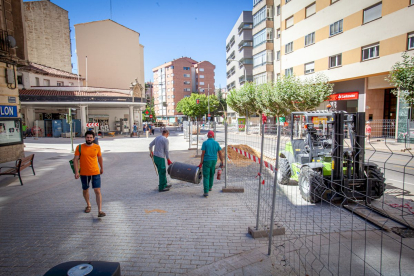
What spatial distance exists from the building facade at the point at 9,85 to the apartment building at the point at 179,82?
231 ft

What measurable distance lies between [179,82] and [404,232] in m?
82.1

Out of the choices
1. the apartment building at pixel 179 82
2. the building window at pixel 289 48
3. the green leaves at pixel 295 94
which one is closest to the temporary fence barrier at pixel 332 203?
the green leaves at pixel 295 94

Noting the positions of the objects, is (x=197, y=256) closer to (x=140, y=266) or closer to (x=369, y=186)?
(x=140, y=266)

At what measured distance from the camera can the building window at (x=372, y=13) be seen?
59.3 ft

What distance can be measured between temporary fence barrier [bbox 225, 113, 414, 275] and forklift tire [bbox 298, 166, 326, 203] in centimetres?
2

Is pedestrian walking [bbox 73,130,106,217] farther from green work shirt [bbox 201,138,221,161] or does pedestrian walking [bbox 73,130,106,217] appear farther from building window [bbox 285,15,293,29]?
building window [bbox 285,15,293,29]

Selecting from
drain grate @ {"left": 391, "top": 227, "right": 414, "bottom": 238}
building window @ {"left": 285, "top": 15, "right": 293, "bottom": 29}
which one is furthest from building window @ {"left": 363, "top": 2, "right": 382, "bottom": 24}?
drain grate @ {"left": 391, "top": 227, "right": 414, "bottom": 238}

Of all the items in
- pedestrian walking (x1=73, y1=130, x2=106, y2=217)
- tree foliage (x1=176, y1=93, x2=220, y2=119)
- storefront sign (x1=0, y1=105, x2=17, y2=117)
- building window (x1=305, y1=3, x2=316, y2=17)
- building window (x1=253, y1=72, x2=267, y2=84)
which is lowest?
pedestrian walking (x1=73, y1=130, x2=106, y2=217)

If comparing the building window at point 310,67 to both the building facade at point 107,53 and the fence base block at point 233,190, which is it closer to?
the fence base block at point 233,190

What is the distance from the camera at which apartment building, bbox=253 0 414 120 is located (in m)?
17.2

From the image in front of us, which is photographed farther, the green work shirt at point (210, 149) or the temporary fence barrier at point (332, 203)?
the green work shirt at point (210, 149)

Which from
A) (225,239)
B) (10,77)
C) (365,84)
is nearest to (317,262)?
(225,239)

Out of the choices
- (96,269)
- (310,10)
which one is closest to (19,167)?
(96,269)

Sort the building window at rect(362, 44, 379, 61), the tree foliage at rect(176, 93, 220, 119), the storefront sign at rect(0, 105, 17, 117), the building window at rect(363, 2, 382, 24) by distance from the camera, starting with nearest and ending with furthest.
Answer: the storefront sign at rect(0, 105, 17, 117) → the building window at rect(363, 2, 382, 24) → the building window at rect(362, 44, 379, 61) → the tree foliage at rect(176, 93, 220, 119)
